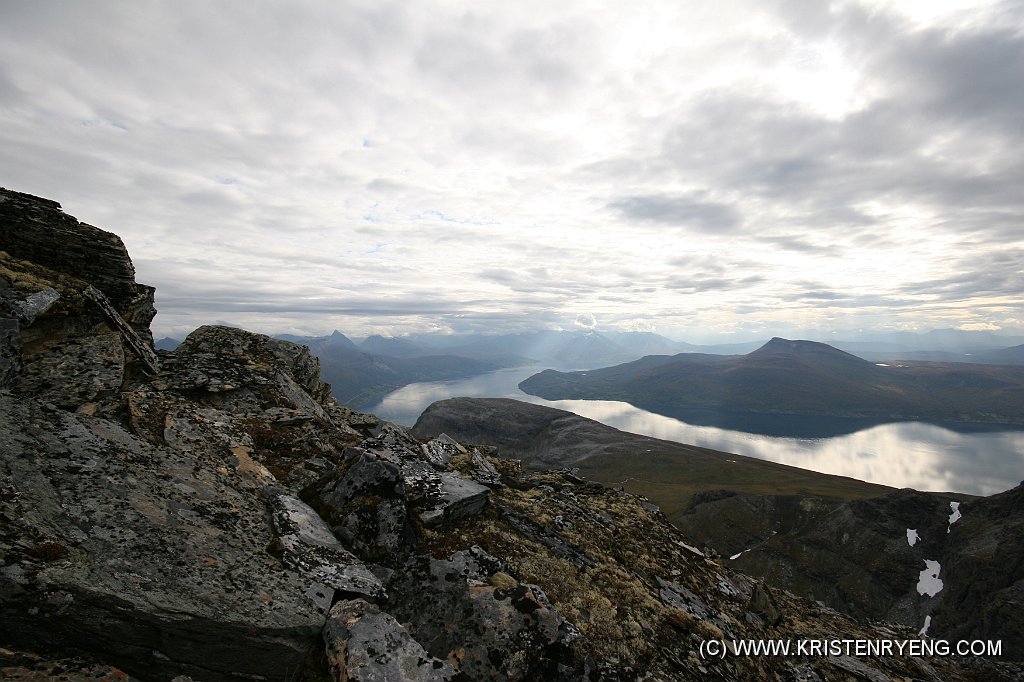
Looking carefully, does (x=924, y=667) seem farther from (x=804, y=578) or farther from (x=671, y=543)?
(x=804, y=578)

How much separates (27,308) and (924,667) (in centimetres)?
3877

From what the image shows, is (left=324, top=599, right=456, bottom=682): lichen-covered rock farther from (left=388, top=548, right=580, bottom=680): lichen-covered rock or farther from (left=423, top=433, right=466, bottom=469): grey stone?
(left=423, top=433, right=466, bottom=469): grey stone

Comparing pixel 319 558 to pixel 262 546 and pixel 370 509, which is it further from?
pixel 370 509

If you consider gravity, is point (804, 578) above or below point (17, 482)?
below

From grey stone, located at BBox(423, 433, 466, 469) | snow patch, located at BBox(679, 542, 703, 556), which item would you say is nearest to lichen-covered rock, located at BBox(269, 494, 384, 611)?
grey stone, located at BBox(423, 433, 466, 469)

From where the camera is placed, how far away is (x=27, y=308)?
43.7 ft

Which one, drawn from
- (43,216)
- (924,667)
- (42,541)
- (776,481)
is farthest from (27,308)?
(776,481)

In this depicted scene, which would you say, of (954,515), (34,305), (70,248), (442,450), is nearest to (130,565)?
(34,305)

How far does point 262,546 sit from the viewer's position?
1093cm

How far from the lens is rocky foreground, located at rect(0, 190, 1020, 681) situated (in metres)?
8.24

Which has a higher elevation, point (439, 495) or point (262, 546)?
point (262, 546)

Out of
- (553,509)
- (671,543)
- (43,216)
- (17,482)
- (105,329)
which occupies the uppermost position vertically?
(43,216)

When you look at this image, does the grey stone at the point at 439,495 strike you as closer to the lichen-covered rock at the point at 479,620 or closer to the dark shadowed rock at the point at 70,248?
the lichen-covered rock at the point at 479,620

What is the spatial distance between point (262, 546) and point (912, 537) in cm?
14963
